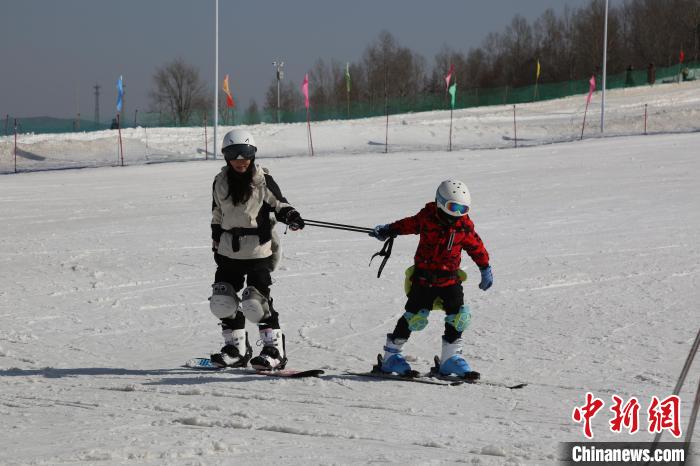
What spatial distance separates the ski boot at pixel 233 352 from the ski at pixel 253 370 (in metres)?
0.04

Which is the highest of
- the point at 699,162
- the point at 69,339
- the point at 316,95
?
the point at 316,95

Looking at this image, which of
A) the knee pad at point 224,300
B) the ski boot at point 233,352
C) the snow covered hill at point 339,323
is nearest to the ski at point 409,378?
the snow covered hill at point 339,323

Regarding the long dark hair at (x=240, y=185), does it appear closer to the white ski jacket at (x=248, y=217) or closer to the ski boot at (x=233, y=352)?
the white ski jacket at (x=248, y=217)

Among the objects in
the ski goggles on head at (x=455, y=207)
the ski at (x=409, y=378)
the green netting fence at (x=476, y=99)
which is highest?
the green netting fence at (x=476, y=99)

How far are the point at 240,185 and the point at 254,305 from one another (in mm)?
928

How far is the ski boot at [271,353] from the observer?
686 cm

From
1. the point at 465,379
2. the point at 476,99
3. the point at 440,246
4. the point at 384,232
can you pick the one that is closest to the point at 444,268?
the point at 440,246

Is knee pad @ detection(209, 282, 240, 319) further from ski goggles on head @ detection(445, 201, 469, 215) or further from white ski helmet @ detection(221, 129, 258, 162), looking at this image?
ski goggles on head @ detection(445, 201, 469, 215)

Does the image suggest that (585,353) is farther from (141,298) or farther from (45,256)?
(45,256)

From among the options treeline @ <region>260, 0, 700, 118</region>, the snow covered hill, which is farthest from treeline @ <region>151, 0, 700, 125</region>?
the snow covered hill

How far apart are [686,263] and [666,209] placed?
581 cm

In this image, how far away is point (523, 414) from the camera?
18.6 feet

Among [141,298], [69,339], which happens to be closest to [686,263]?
[141,298]

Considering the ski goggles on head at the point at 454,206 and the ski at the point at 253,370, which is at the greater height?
the ski goggles on head at the point at 454,206
